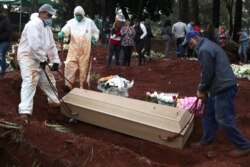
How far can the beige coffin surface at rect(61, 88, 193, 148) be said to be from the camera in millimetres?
7562

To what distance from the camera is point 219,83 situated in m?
7.09

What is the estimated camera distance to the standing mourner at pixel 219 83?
7.00 m

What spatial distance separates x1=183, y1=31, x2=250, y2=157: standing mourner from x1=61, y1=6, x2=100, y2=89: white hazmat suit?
3629mm

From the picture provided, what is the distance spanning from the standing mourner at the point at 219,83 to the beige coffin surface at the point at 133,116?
65 centimetres

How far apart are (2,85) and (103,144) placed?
13.7 ft

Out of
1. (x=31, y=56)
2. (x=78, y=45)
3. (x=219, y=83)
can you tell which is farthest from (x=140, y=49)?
(x=219, y=83)

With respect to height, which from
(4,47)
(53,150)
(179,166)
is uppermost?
(4,47)

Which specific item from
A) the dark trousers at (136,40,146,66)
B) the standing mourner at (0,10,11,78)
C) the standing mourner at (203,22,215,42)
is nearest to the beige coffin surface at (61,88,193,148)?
the standing mourner at (203,22,215,42)

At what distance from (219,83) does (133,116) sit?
5.01ft

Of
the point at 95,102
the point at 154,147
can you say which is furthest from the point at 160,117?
the point at 95,102

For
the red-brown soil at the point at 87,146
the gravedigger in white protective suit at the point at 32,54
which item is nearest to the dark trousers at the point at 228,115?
the red-brown soil at the point at 87,146

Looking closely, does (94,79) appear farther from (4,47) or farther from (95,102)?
(95,102)

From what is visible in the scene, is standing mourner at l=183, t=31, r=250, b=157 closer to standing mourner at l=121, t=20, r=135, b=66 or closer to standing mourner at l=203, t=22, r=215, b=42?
standing mourner at l=203, t=22, r=215, b=42

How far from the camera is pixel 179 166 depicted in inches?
281
